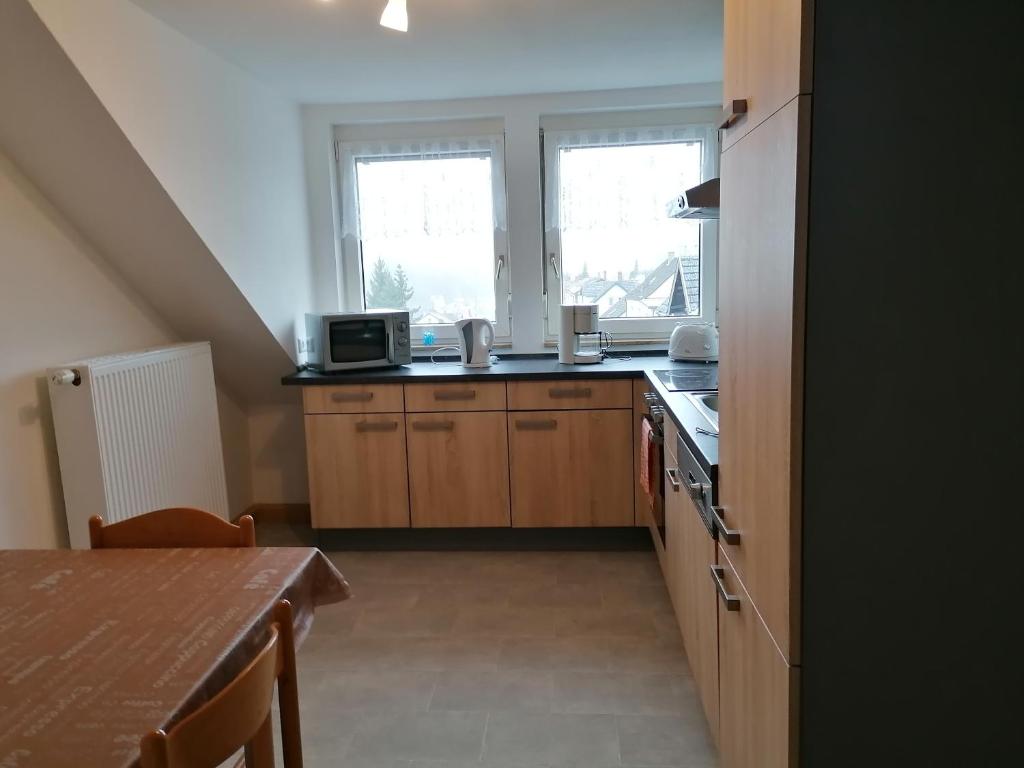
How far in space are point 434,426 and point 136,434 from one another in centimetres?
121

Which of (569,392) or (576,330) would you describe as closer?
(569,392)

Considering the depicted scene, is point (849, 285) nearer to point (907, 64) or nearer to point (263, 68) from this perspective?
point (907, 64)

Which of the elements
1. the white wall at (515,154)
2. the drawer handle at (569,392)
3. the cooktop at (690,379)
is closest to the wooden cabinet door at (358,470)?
→ the drawer handle at (569,392)

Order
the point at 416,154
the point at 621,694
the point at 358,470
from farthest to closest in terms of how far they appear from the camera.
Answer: the point at 416,154
the point at 358,470
the point at 621,694

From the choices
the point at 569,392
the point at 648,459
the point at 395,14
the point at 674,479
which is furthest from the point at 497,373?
the point at 395,14

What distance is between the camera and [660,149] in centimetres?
363

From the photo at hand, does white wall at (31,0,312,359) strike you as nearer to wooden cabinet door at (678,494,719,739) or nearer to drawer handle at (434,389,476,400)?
drawer handle at (434,389,476,400)

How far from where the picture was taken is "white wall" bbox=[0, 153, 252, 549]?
2346 millimetres

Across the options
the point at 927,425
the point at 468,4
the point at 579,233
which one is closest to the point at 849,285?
the point at 927,425

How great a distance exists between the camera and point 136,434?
2725mm

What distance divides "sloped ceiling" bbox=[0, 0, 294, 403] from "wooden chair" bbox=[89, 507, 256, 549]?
1.30 m

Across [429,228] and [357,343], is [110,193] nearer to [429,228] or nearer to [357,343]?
[357,343]

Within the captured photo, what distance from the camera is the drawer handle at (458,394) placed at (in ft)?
10.7

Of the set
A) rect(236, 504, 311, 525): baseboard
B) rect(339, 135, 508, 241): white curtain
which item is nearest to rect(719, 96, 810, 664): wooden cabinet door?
rect(339, 135, 508, 241): white curtain
